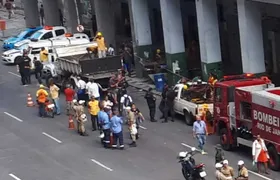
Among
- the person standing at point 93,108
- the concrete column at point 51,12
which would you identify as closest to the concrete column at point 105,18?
the concrete column at point 51,12

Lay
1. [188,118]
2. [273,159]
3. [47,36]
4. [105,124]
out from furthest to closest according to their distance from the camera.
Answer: [47,36], [188,118], [105,124], [273,159]

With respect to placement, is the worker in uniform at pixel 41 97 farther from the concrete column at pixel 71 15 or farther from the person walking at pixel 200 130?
the concrete column at pixel 71 15

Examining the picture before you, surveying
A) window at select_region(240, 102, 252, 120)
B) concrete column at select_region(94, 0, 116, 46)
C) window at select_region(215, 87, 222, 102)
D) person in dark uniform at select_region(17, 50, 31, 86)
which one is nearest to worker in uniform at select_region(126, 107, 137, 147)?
window at select_region(215, 87, 222, 102)

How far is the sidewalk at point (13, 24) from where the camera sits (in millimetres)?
63947

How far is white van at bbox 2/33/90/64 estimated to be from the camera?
46947 mm

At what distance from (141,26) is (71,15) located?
10130 mm

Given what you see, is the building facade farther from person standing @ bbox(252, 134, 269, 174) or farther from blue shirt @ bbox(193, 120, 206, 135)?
person standing @ bbox(252, 134, 269, 174)

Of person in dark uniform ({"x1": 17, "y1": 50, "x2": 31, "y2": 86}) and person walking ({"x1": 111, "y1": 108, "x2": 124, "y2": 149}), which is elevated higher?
person in dark uniform ({"x1": 17, "y1": 50, "x2": 31, "y2": 86})

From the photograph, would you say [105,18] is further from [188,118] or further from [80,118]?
[80,118]

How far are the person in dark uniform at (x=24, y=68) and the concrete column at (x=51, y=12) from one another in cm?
1349

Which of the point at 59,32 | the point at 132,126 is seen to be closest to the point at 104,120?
the point at 132,126

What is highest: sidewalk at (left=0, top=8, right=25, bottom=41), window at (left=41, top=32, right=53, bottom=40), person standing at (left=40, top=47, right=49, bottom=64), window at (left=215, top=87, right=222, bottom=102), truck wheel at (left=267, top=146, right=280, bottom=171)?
sidewalk at (left=0, top=8, right=25, bottom=41)

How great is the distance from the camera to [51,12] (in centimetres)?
5797

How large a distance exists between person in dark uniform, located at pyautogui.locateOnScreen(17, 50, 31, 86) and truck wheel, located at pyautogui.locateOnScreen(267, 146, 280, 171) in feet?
60.1
